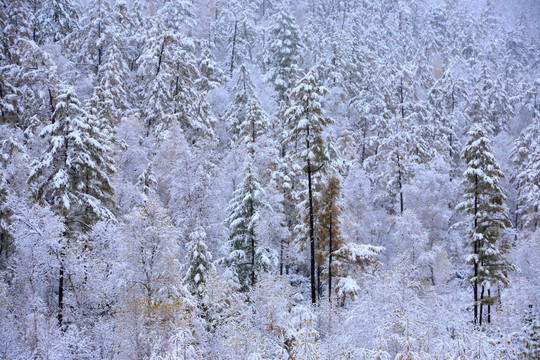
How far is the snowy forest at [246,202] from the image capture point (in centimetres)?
1615

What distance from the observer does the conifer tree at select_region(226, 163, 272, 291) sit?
25828 millimetres

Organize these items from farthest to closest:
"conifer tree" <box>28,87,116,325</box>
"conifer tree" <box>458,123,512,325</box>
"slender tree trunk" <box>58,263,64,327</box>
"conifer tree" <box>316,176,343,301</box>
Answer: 1. "conifer tree" <box>316,176,343,301</box>
2. "conifer tree" <box>458,123,512,325</box>
3. "conifer tree" <box>28,87,116,325</box>
4. "slender tree trunk" <box>58,263,64,327</box>

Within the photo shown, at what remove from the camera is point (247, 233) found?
86.7 ft

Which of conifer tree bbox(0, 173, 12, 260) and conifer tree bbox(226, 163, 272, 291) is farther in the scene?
conifer tree bbox(226, 163, 272, 291)

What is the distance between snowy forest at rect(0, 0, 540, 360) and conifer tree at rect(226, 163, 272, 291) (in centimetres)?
14

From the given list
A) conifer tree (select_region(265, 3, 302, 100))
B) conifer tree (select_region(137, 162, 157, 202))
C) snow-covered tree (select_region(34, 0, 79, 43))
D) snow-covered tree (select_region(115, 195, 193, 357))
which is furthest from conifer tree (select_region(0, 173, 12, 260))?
conifer tree (select_region(265, 3, 302, 100))

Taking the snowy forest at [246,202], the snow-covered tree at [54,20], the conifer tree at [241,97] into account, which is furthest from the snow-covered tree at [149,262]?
the snow-covered tree at [54,20]

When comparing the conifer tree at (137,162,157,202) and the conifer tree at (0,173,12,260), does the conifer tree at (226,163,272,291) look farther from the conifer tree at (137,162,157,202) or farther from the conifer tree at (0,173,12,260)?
the conifer tree at (0,173,12,260)

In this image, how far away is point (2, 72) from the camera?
110 ft

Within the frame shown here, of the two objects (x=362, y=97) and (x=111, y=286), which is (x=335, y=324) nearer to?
(x=111, y=286)

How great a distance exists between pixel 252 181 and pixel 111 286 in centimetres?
1158


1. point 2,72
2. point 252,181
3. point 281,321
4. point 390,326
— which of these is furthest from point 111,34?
point 390,326

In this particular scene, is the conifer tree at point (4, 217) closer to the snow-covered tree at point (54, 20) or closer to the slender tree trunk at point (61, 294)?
the slender tree trunk at point (61, 294)

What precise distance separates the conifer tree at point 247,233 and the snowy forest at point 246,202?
0.14 m
